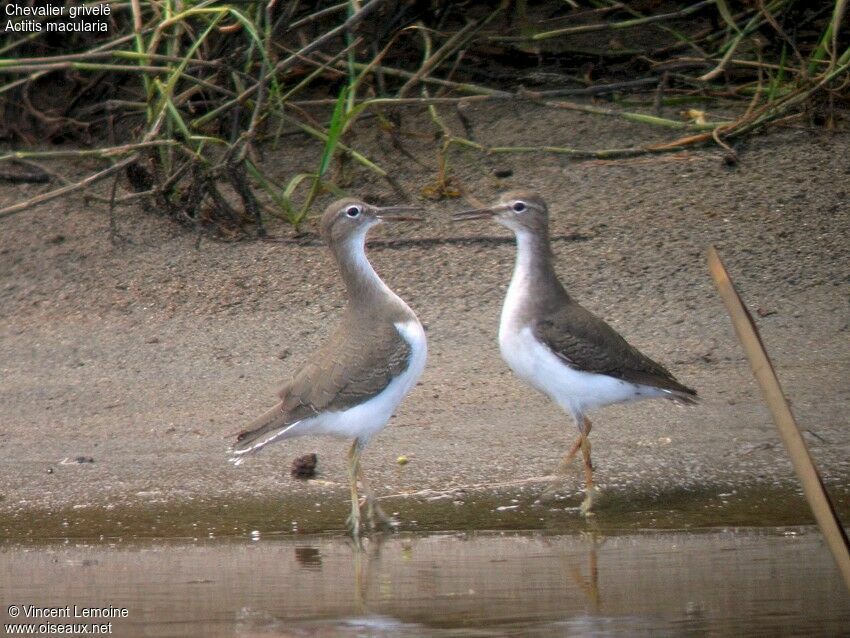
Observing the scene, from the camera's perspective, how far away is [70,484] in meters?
6.46

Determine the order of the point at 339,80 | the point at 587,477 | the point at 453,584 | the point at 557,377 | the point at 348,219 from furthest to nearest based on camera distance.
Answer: the point at 339,80
the point at 348,219
the point at 557,377
the point at 587,477
the point at 453,584

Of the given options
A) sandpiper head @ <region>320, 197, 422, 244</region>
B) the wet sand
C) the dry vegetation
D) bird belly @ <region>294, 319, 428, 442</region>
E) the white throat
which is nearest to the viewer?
bird belly @ <region>294, 319, 428, 442</region>

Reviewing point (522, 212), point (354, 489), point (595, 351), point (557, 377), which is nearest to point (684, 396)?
point (595, 351)

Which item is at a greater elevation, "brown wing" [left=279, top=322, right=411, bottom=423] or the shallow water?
"brown wing" [left=279, top=322, right=411, bottom=423]

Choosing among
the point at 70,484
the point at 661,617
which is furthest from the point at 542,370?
the point at 70,484

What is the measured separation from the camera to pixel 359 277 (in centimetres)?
660

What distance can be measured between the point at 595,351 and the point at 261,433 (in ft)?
5.08

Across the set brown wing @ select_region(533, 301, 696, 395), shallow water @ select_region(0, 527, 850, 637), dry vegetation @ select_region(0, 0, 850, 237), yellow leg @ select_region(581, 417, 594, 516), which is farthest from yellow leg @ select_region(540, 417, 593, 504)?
dry vegetation @ select_region(0, 0, 850, 237)

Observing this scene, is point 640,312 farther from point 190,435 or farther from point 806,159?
point 190,435

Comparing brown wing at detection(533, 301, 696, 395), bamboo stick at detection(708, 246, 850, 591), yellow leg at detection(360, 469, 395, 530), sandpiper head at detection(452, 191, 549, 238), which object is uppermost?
bamboo stick at detection(708, 246, 850, 591)

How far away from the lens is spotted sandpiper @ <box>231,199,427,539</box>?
599 cm

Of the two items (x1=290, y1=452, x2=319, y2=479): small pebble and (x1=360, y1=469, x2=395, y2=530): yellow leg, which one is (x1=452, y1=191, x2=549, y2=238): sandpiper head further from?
(x1=360, y1=469, x2=395, y2=530): yellow leg

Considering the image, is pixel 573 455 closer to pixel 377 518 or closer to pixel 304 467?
pixel 377 518

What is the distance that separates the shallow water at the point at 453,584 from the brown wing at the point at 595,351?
3.00 ft
